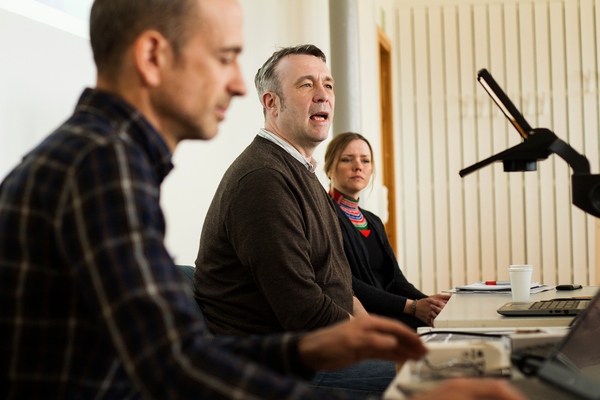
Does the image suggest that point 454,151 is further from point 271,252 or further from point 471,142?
point 271,252

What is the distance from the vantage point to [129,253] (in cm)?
87

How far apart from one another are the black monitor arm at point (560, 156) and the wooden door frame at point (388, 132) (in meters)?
5.20

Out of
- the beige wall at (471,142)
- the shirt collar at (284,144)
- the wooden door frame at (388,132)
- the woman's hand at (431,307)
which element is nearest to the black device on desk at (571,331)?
the shirt collar at (284,144)

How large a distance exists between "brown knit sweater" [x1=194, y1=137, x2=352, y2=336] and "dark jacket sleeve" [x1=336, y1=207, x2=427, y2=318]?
0.88 metres

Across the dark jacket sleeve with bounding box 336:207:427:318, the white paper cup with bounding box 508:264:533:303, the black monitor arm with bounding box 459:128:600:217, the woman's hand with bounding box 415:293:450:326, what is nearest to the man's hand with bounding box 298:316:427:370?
the black monitor arm with bounding box 459:128:600:217

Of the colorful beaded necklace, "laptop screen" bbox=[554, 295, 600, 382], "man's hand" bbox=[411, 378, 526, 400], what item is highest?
the colorful beaded necklace

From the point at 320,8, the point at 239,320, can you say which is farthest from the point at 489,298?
the point at 320,8

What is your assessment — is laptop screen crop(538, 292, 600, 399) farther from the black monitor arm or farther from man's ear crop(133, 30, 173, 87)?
man's ear crop(133, 30, 173, 87)

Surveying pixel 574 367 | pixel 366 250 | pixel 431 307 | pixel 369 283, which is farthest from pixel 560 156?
pixel 366 250

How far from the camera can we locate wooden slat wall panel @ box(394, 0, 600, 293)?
23.2ft

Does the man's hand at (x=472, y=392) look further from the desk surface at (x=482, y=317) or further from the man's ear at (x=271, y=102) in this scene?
the man's ear at (x=271, y=102)

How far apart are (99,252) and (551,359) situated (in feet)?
2.13

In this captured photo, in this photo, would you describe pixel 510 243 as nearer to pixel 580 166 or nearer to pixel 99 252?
pixel 580 166

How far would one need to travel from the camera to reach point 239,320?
2291 mm
